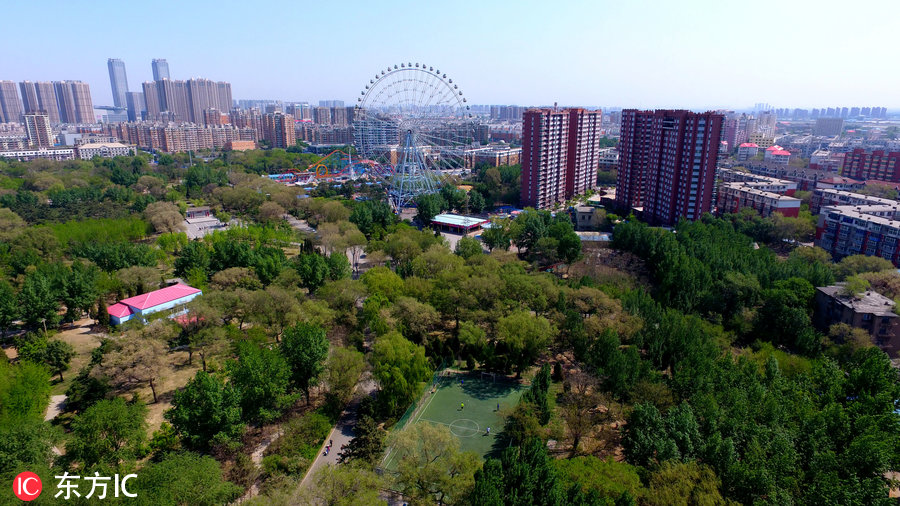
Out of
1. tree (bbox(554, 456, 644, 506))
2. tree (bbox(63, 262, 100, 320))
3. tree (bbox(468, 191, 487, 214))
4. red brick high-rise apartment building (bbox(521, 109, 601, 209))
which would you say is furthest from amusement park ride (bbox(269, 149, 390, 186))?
tree (bbox(554, 456, 644, 506))

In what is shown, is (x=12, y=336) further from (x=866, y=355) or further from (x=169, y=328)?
(x=866, y=355)

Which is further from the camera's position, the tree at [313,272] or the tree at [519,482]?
the tree at [313,272]

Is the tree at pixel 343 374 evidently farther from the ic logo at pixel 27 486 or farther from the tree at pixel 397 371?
the ic logo at pixel 27 486

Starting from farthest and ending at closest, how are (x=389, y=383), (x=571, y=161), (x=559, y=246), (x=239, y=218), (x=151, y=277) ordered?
(x=571, y=161), (x=239, y=218), (x=559, y=246), (x=151, y=277), (x=389, y=383)

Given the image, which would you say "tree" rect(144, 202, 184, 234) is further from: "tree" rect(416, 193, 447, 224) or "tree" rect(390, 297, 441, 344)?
"tree" rect(390, 297, 441, 344)

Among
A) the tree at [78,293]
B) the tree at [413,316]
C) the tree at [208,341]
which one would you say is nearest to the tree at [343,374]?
the tree at [413,316]

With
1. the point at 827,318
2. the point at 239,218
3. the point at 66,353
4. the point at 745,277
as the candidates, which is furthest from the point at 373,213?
the point at 827,318

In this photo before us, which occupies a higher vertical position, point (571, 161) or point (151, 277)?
point (571, 161)

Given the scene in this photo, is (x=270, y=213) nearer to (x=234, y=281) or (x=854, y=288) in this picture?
(x=234, y=281)
